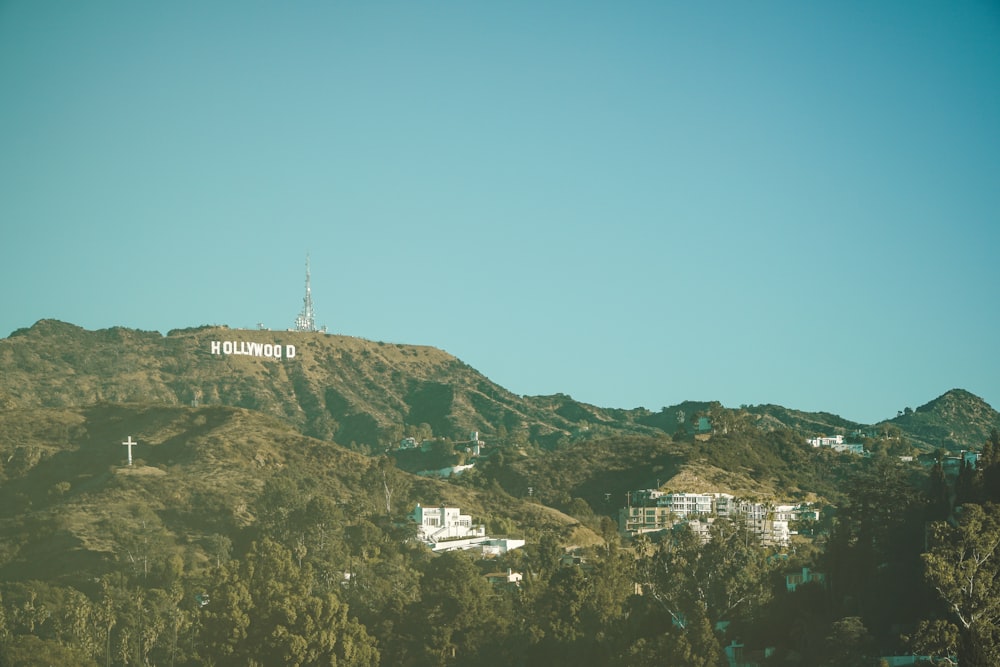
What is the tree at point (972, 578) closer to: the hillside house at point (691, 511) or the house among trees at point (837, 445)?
the hillside house at point (691, 511)

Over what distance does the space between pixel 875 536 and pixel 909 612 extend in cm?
915

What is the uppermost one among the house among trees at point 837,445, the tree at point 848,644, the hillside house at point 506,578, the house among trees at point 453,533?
the house among trees at point 837,445

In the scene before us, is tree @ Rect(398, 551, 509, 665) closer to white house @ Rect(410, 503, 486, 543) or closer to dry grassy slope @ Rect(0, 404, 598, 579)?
dry grassy slope @ Rect(0, 404, 598, 579)

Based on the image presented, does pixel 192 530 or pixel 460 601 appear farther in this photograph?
pixel 192 530

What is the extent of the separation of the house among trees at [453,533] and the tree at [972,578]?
61903 millimetres

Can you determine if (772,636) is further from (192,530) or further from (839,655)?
(192,530)

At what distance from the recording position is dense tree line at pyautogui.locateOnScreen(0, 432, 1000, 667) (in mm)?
58438

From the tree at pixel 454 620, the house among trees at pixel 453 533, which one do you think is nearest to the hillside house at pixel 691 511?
the house among trees at pixel 453 533

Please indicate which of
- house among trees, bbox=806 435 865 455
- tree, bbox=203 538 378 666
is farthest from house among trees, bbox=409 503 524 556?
house among trees, bbox=806 435 865 455

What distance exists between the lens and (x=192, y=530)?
108438 millimetres

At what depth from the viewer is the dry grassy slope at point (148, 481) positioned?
103m

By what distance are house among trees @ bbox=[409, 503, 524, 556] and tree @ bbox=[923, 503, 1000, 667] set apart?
61903 millimetres

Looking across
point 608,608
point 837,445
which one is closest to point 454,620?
point 608,608

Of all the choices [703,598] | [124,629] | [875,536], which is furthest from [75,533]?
[875,536]
